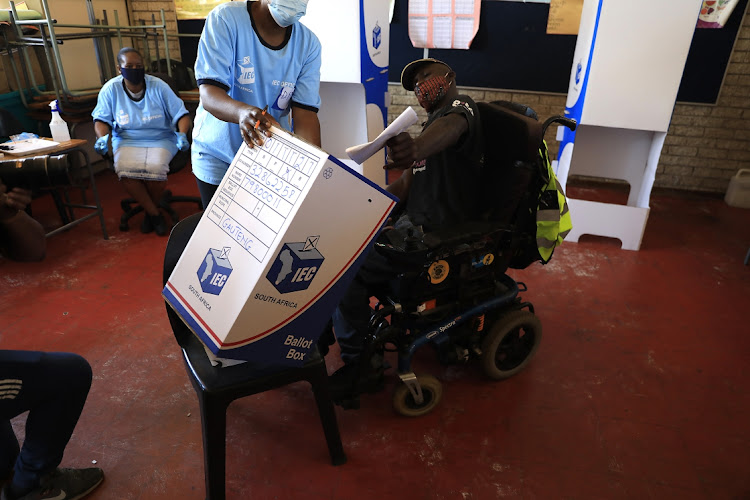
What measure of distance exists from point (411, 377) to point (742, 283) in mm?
2477

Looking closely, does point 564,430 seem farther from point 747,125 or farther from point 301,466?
point 747,125

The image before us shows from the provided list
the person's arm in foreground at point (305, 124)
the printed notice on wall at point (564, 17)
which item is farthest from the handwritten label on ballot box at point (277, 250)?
the printed notice on wall at point (564, 17)

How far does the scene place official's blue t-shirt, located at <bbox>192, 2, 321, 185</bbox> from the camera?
5.43 ft

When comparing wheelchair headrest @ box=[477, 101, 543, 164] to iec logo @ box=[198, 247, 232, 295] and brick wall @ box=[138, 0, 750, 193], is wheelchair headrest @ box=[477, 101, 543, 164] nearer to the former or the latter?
iec logo @ box=[198, 247, 232, 295]

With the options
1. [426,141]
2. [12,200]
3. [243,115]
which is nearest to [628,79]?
[426,141]

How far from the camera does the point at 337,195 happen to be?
1.20 meters

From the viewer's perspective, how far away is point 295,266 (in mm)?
1220

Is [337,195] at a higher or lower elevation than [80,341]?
higher

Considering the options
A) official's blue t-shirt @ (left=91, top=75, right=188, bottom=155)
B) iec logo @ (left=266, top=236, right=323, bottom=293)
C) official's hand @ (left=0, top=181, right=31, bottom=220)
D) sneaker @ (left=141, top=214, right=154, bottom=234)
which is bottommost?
sneaker @ (left=141, top=214, right=154, bottom=234)

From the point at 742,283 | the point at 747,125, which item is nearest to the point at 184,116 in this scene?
the point at 742,283

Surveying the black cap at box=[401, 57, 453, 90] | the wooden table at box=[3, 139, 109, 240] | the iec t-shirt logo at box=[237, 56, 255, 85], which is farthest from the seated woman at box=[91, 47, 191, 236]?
the black cap at box=[401, 57, 453, 90]

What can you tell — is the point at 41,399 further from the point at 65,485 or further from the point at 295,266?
the point at 295,266

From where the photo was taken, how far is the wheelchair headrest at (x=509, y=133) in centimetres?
175

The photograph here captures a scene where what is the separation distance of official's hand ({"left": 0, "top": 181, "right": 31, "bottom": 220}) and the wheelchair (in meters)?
1.03
